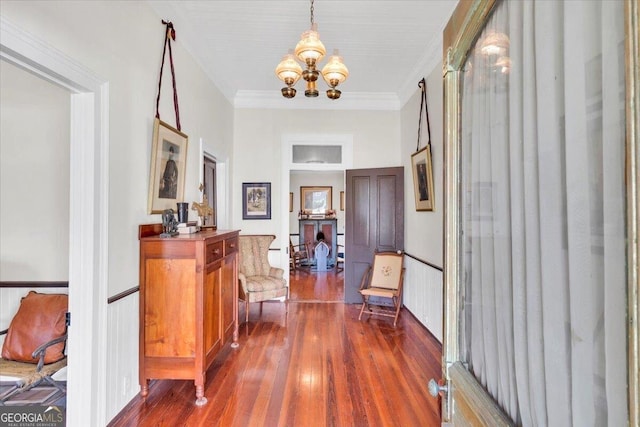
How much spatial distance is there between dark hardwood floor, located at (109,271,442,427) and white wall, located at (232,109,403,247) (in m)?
2.00

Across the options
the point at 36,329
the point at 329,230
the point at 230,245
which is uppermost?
the point at 230,245

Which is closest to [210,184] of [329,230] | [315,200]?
[315,200]

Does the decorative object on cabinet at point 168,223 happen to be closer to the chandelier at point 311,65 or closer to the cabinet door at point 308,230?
the chandelier at point 311,65

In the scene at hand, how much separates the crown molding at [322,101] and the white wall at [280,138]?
0.08 m

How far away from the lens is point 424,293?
12.8 feet

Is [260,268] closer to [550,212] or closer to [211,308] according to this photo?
[211,308]

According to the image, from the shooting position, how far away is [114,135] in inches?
83.2

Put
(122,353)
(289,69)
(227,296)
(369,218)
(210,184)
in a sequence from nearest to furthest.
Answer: (122,353) → (289,69) → (227,296) → (210,184) → (369,218)

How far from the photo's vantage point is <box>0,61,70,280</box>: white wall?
247 cm

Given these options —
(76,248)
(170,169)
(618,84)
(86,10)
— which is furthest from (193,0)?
(618,84)

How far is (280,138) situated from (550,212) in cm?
483

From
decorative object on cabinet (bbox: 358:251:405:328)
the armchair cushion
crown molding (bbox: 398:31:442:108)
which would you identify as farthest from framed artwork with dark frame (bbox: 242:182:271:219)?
the armchair cushion

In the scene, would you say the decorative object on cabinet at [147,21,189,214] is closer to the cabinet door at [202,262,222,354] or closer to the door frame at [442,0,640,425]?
the cabinet door at [202,262,222,354]

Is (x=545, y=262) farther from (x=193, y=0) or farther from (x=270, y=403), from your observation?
(x=193, y=0)
